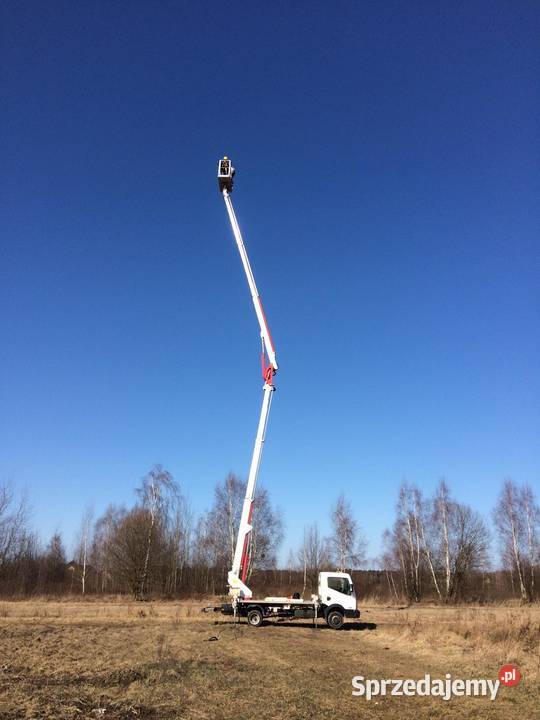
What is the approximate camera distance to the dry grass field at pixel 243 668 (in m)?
9.91

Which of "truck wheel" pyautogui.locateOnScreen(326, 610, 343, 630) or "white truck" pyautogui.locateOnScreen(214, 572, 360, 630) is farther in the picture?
"truck wheel" pyautogui.locateOnScreen(326, 610, 343, 630)

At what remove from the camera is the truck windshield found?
2588 cm

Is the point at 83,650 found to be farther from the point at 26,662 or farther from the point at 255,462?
the point at 255,462

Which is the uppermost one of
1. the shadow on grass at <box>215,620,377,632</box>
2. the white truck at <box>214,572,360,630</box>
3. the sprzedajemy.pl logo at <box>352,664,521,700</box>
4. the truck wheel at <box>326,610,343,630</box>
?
the sprzedajemy.pl logo at <box>352,664,521,700</box>

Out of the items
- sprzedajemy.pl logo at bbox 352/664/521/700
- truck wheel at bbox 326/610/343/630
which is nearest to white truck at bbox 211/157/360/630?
truck wheel at bbox 326/610/343/630

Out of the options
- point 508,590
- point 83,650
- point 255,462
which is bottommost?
point 508,590

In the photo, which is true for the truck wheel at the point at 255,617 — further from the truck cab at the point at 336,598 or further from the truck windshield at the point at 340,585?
the truck windshield at the point at 340,585

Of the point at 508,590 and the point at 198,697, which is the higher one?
the point at 198,697

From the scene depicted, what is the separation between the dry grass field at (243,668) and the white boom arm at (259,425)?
7.10ft

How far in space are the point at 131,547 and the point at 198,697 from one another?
39691 mm

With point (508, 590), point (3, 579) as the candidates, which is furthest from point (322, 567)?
point (3, 579)

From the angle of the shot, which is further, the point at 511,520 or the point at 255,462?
the point at 511,520

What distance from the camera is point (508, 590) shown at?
55406mm

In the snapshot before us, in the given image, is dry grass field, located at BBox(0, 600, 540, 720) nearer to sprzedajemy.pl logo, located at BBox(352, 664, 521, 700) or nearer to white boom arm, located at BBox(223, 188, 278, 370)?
sprzedajemy.pl logo, located at BBox(352, 664, 521, 700)
